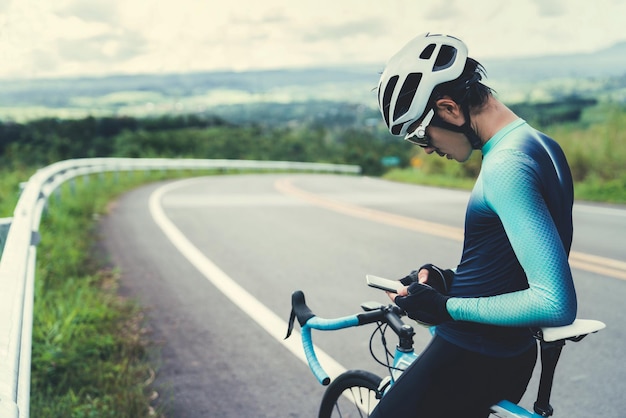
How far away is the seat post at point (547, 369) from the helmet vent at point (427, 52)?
0.93m

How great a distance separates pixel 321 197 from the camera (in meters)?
16.5

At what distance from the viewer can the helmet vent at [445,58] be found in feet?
6.66

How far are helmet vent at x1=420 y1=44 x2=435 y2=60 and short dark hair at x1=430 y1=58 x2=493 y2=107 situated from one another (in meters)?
0.10

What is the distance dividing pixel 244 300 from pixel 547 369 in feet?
15.6

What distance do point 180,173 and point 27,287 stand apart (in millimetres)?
26606

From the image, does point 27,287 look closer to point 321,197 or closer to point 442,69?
point 442,69

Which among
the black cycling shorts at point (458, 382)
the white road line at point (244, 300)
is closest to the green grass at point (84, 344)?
the white road line at point (244, 300)

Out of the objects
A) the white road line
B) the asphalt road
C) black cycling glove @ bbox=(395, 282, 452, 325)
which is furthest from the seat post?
the white road line

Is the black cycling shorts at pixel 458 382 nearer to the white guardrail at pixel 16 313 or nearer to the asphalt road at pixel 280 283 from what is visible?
the white guardrail at pixel 16 313

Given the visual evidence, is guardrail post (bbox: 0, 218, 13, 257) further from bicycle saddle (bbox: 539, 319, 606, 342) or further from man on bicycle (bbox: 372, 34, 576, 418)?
bicycle saddle (bbox: 539, 319, 606, 342)

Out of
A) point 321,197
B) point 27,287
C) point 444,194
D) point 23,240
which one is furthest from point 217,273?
point 444,194

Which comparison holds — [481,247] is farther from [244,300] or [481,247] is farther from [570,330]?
[244,300]

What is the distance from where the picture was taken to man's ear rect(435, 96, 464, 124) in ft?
6.69

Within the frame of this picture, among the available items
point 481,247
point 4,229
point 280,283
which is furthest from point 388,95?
point 280,283
